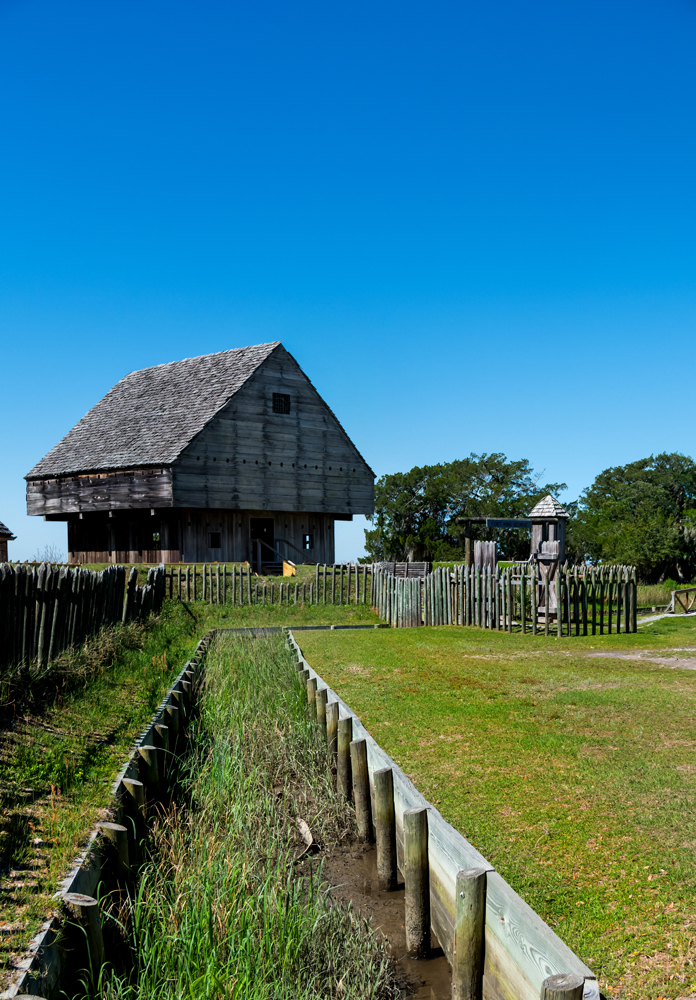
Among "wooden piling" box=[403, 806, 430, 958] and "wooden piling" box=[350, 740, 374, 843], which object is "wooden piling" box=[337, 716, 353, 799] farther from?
"wooden piling" box=[403, 806, 430, 958]

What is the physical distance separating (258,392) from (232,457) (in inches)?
131

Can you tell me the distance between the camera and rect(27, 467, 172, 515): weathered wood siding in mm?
31062

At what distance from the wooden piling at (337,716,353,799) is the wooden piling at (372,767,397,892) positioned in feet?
4.90

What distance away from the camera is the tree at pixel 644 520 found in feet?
150

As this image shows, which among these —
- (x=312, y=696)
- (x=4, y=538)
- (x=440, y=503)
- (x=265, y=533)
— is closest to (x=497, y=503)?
(x=440, y=503)

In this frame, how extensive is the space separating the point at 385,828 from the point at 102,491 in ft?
99.5

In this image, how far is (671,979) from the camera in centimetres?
365

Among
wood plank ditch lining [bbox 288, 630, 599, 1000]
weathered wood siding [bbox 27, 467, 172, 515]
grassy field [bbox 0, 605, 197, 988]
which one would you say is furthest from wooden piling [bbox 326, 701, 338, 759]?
weathered wood siding [bbox 27, 467, 172, 515]

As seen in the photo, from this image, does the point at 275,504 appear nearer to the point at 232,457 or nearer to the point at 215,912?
the point at 232,457

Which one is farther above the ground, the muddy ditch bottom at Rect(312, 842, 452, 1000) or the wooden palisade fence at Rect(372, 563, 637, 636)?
the wooden palisade fence at Rect(372, 563, 637, 636)

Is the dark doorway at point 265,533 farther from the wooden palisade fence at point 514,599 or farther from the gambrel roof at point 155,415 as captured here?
the wooden palisade fence at point 514,599

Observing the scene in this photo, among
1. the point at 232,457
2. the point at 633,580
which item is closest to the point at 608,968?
the point at 633,580

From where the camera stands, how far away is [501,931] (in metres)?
3.48

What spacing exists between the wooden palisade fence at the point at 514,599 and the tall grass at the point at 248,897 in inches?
435
